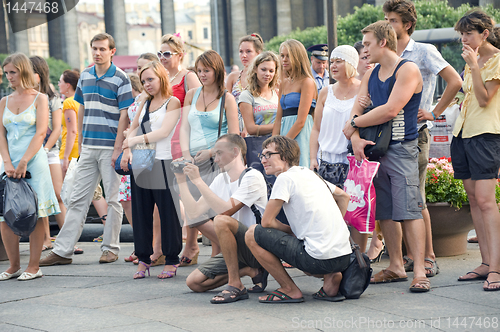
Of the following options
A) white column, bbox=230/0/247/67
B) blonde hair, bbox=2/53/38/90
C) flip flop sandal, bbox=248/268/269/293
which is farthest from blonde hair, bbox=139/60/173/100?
white column, bbox=230/0/247/67

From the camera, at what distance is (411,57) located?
211 inches

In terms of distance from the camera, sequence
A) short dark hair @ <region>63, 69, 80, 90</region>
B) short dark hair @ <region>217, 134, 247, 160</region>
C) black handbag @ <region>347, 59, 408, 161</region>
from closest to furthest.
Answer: black handbag @ <region>347, 59, 408, 161</region> → short dark hair @ <region>217, 134, 247, 160</region> → short dark hair @ <region>63, 69, 80, 90</region>

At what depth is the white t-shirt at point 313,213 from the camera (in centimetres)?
437

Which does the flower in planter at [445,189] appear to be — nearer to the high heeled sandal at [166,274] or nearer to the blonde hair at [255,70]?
the blonde hair at [255,70]

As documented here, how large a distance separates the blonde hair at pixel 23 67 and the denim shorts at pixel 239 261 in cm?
279

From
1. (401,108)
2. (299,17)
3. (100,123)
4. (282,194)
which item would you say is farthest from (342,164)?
(299,17)

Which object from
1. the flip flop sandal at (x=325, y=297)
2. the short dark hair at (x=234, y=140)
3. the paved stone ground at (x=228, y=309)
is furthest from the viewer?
the short dark hair at (x=234, y=140)

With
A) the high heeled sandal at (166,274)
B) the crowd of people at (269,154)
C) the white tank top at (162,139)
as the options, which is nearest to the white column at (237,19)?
the crowd of people at (269,154)

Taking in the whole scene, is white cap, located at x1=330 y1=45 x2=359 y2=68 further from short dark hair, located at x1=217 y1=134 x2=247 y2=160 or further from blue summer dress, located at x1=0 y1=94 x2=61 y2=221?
blue summer dress, located at x1=0 y1=94 x2=61 y2=221

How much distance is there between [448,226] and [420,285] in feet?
5.00

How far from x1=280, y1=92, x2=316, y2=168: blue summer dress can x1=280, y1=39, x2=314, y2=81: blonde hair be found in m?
0.19

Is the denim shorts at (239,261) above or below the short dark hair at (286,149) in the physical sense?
below

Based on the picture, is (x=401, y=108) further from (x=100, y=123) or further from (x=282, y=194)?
(x=100, y=123)

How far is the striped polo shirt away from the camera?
664cm
